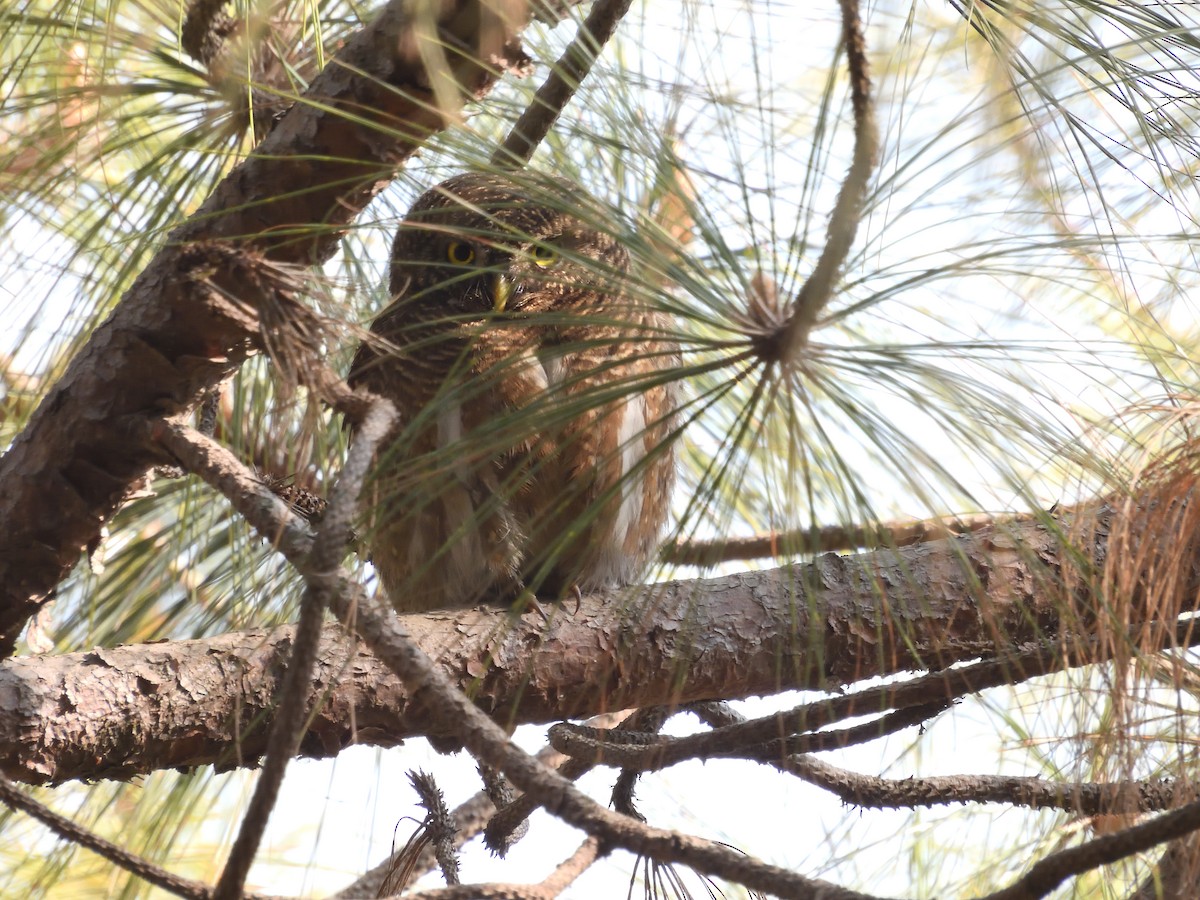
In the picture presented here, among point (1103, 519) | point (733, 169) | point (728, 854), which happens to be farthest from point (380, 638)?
point (1103, 519)

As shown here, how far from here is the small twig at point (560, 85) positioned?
5.56 feet

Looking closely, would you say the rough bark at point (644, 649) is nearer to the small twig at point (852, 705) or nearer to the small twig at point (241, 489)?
the small twig at point (852, 705)

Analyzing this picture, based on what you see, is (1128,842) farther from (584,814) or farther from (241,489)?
(241,489)

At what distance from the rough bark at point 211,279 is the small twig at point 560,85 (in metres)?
0.10

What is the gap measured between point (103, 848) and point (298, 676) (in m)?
0.29

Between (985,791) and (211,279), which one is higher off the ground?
(211,279)

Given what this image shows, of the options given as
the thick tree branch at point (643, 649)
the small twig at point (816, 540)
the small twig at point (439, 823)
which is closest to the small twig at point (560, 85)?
the small twig at point (816, 540)

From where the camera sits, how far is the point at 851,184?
116cm

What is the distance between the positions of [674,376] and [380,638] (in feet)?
1.51

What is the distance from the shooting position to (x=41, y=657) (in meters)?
1.76

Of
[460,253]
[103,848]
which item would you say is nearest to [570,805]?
[103,848]

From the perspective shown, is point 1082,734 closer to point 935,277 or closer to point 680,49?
point 935,277

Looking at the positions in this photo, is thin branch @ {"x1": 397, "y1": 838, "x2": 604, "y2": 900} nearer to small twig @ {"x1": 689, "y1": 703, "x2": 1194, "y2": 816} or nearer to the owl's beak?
small twig @ {"x1": 689, "y1": 703, "x2": 1194, "y2": 816}

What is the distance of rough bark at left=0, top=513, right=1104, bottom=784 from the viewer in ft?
6.05
